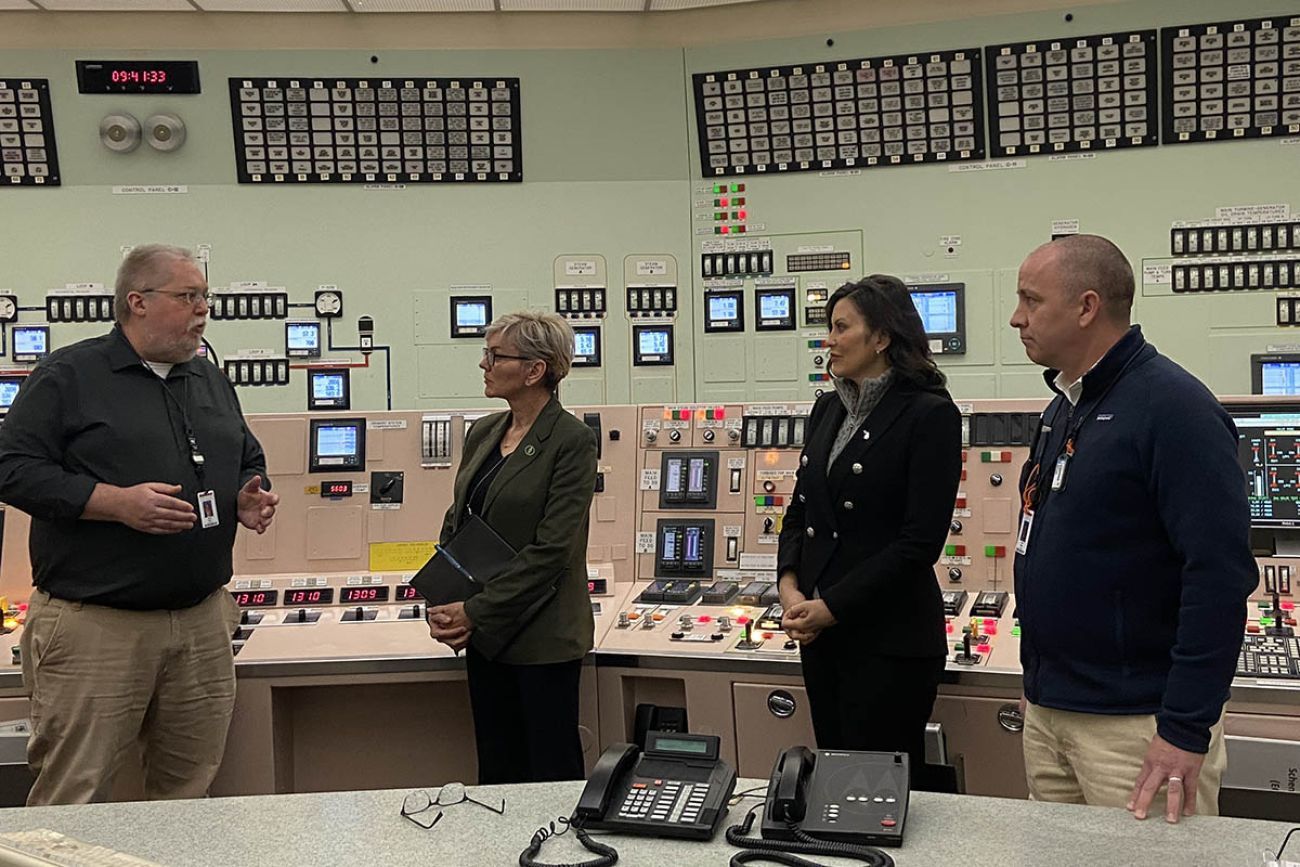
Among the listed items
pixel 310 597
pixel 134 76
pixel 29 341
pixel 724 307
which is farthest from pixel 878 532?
pixel 29 341

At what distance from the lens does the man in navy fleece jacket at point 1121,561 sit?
5.16ft

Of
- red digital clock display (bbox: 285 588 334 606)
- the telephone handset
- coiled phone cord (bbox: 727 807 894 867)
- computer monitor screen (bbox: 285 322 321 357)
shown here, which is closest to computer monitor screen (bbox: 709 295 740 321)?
computer monitor screen (bbox: 285 322 321 357)

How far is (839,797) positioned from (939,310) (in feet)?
11.5

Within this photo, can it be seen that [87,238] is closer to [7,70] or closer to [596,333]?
[7,70]

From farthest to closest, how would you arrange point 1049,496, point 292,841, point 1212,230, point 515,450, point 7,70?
point 7,70 → point 1212,230 → point 515,450 → point 1049,496 → point 292,841

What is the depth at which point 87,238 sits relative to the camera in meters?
4.96

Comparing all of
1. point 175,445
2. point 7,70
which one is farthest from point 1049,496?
point 7,70

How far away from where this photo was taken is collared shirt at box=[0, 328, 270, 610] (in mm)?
2334

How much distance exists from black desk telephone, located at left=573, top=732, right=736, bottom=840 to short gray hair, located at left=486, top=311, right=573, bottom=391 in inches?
43.8

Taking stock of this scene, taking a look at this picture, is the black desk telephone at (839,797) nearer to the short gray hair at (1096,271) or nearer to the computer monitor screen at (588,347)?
the short gray hair at (1096,271)

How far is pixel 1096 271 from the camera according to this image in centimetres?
174

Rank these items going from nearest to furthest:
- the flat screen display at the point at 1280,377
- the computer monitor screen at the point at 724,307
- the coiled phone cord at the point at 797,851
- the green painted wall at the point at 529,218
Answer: the coiled phone cord at the point at 797,851 → the flat screen display at the point at 1280,377 → the green painted wall at the point at 529,218 → the computer monitor screen at the point at 724,307

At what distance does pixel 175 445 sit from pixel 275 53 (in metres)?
3.00

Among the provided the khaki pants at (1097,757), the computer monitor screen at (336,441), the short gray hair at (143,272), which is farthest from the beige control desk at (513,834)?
the computer monitor screen at (336,441)
